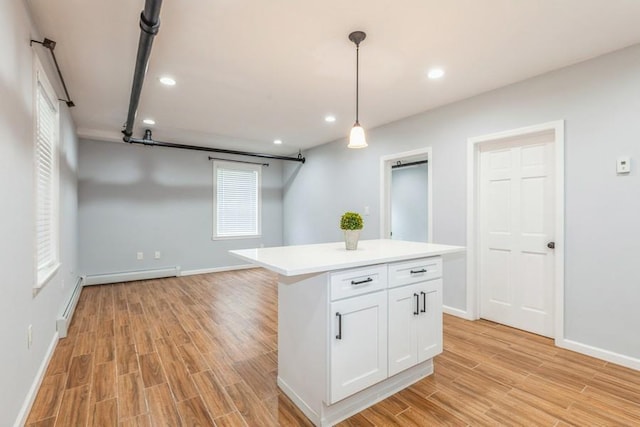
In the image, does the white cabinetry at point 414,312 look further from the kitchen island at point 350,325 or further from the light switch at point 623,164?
the light switch at point 623,164

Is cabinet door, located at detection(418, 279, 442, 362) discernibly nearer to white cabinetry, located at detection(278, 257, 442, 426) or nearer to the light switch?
white cabinetry, located at detection(278, 257, 442, 426)

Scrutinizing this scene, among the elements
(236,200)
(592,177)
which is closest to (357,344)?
(592,177)

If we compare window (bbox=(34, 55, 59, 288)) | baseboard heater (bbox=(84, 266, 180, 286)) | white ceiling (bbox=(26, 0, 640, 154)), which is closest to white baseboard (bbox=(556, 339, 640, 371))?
white ceiling (bbox=(26, 0, 640, 154))

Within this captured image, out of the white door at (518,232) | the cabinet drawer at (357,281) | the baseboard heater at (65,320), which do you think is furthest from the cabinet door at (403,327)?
the baseboard heater at (65,320)

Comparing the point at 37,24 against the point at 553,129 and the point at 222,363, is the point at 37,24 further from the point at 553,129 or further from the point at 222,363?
the point at 553,129

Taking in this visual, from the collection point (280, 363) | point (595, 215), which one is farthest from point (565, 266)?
point (280, 363)

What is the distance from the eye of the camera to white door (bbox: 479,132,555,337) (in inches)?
120

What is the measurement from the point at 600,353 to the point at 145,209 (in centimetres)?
649

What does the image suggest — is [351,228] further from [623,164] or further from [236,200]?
[236,200]

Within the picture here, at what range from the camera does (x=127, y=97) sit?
11.7 feet

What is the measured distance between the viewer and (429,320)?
7.52 feet

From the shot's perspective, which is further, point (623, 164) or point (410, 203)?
point (410, 203)

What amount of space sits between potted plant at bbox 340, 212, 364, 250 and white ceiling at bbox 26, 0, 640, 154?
4.55 feet

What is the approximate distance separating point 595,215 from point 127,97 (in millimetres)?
4931
